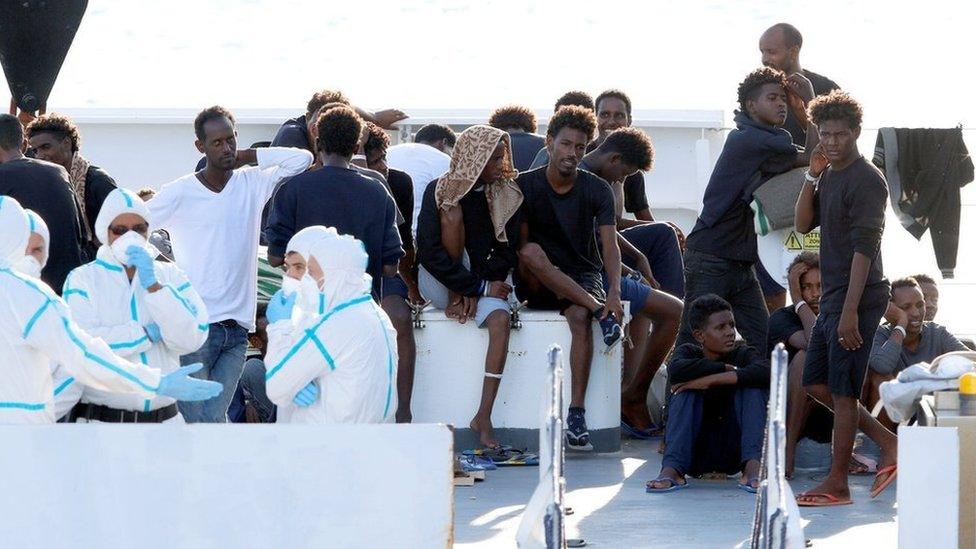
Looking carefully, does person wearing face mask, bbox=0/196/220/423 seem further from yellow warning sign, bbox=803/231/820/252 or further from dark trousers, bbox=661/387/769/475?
yellow warning sign, bbox=803/231/820/252

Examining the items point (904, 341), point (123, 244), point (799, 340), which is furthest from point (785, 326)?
point (123, 244)

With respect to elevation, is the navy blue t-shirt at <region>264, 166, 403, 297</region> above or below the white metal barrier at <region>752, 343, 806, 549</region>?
above

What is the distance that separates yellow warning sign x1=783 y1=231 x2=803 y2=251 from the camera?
867 cm

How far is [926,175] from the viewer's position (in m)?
9.86

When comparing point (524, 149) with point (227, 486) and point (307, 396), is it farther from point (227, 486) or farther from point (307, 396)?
point (227, 486)

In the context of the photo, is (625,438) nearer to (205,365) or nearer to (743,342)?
(743,342)

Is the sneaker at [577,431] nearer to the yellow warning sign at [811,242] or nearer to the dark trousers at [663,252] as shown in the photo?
the yellow warning sign at [811,242]

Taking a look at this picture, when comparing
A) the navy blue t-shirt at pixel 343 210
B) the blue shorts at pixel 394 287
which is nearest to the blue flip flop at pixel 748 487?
the navy blue t-shirt at pixel 343 210

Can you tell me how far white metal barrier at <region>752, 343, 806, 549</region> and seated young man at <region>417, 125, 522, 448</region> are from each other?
374 centimetres

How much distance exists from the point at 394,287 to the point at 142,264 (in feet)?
9.06

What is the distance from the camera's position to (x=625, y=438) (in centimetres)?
919

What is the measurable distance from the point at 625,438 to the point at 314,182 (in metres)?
2.85

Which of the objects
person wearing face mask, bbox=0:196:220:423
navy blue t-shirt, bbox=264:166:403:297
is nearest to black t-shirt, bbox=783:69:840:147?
navy blue t-shirt, bbox=264:166:403:297

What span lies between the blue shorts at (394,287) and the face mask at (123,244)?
103 inches
